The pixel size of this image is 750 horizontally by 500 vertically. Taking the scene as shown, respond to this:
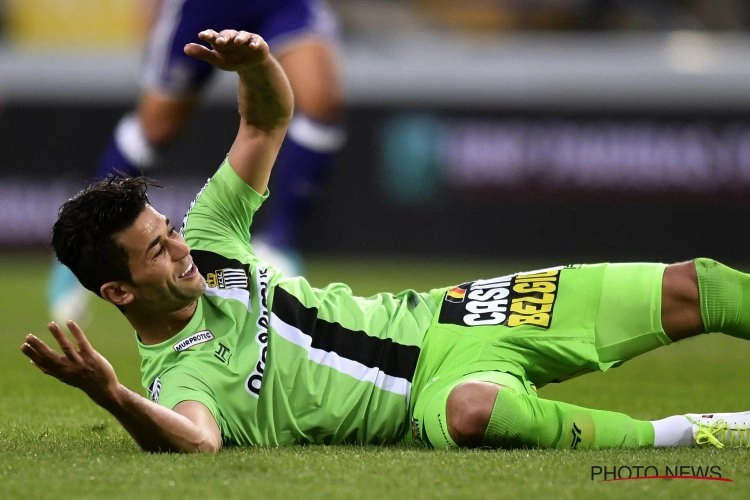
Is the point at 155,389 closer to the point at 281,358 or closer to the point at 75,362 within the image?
the point at 281,358

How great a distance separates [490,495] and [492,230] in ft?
33.8

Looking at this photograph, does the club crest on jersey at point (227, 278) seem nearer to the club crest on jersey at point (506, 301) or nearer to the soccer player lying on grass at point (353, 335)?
the soccer player lying on grass at point (353, 335)

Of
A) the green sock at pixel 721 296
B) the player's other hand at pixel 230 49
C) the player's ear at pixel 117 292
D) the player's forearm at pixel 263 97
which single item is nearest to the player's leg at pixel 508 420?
the green sock at pixel 721 296

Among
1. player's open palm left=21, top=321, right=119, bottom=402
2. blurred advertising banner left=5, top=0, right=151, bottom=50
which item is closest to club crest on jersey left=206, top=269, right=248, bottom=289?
player's open palm left=21, top=321, right=119, bottom=402

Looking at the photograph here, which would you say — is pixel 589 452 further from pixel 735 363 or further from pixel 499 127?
pixel 499 127

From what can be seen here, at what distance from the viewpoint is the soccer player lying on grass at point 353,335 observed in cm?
380

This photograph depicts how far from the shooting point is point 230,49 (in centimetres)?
426

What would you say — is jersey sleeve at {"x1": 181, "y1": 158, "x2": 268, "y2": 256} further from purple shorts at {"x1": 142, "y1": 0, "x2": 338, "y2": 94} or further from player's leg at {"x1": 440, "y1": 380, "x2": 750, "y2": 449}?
purple shorts at {"x1": 142, "y1": 0, "x2": 338, "y2": 94}

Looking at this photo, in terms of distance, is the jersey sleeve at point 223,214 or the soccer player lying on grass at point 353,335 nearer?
the soccer player lying on grass at point 353,335

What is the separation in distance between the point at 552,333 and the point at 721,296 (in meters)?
0.51

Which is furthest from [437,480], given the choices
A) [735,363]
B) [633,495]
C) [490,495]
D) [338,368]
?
[735,363]

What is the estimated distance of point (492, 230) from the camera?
43.9ft

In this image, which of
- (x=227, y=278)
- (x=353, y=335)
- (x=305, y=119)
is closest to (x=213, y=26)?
(x=305, y=119)

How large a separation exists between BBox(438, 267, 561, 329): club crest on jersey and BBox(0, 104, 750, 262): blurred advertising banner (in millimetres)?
8875
